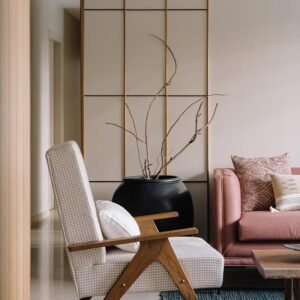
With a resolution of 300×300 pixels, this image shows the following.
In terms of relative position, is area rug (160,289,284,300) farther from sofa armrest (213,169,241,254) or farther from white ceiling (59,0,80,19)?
white ceiling (59,0,80,19)

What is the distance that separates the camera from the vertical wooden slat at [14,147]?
86 cm

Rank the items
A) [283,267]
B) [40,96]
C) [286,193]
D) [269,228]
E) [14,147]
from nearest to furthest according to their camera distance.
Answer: [14,147]
[283,267]
[269,228]
[286,193]
[40,96]

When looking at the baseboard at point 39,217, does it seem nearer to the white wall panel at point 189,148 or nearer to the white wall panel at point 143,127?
the white wall panel at point 143,127

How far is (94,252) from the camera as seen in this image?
2.88m

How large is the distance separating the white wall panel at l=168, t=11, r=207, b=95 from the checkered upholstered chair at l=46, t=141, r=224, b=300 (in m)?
2.44

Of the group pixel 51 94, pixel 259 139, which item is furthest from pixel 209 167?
pixel 51 94

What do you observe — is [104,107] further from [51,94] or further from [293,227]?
[51,94]

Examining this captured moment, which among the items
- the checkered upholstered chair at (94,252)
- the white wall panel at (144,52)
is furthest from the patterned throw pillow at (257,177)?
the checkered upholstered chair at (94,252)

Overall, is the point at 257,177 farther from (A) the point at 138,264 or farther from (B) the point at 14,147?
(B) the point at 14,147

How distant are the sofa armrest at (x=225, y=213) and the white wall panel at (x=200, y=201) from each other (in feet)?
3.06

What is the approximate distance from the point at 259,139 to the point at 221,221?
1.23 meters

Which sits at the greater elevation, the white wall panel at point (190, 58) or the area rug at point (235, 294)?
the white wall panel at point (190, 58)

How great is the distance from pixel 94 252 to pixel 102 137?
241 cm

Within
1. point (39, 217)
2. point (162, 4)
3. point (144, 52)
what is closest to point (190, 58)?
point (144, 52)
